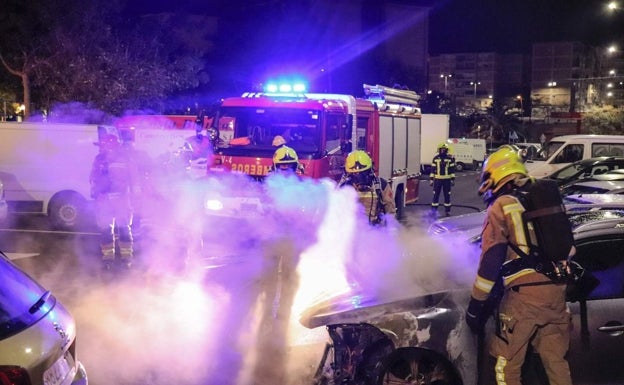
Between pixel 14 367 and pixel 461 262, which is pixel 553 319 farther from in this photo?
pixel 14 367

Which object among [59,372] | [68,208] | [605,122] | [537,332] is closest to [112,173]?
[68,208]

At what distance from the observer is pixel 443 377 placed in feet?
12.3

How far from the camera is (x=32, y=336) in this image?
9.23ft

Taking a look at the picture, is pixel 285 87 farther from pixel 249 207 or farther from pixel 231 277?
pixel 231 277

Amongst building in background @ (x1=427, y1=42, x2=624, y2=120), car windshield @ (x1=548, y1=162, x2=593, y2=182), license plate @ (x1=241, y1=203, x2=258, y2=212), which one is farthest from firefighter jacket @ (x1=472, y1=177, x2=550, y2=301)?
building in background @ (x1=427, y1=42, x2=624, y2=120)

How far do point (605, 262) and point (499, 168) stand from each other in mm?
1155

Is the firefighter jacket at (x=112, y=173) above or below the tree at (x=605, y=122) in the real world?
below

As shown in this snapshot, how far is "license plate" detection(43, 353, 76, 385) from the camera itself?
9.16ft

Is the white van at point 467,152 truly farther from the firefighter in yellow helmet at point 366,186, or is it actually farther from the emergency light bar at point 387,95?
the firefighter in yellow helmet at point 366,186

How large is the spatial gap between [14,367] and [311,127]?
708 centimetres

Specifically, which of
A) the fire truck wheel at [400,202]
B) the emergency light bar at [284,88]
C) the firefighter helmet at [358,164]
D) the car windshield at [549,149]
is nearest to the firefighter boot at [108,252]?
the firefighter helmet at [358,164]

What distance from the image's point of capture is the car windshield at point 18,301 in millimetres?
2812

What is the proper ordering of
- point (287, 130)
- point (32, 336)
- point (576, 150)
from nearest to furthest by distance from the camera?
point (32, 336), point (287, 130), point (576, 150)

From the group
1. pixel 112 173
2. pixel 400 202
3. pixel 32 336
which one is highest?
pixel 112 173
